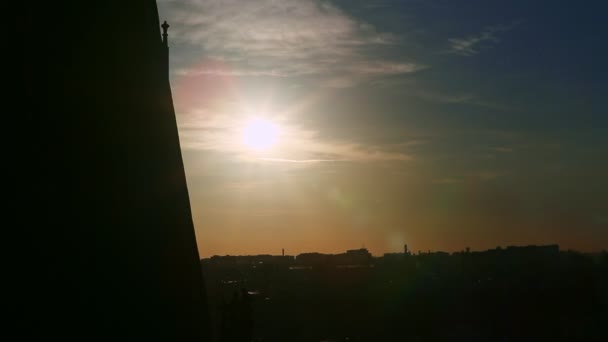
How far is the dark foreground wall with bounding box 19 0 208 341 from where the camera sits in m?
2.83

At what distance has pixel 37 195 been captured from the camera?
9.20ft

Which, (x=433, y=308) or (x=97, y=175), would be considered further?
(x=433, y=308)

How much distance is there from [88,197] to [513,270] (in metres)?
147

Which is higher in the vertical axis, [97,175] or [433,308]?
[97,175]

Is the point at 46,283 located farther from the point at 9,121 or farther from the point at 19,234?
the point at 9,121

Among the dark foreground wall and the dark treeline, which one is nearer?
the dark foreground wall

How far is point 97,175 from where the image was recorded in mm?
3326

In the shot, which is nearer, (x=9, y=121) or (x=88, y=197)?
(x=9, y=121)

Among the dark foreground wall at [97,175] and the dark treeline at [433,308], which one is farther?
the dark treeline at [433,308]

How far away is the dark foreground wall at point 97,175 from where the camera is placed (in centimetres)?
283

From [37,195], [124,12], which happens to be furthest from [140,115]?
[37,195]

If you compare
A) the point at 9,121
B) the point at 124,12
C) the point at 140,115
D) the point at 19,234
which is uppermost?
the point at 124,12

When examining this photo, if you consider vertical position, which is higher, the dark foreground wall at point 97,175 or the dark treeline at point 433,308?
the dark foreground wall at point 97,175

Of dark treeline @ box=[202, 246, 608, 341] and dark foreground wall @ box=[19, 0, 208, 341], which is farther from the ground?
dark foreground wall @ box=[19, 0, 208, 341]
